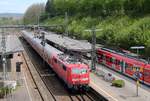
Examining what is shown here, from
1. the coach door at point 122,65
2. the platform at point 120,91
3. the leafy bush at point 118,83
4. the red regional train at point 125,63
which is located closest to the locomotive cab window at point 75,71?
the platform at point 120,91

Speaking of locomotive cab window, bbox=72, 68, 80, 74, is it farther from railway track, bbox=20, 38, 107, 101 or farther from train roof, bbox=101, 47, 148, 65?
train roof, bbox=101, 47, 148, 65

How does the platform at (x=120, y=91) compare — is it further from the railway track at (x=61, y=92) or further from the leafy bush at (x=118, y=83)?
the railway track at (x=61, y=92)

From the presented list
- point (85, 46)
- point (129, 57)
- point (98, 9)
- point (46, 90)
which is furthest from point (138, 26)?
point (98, 9)

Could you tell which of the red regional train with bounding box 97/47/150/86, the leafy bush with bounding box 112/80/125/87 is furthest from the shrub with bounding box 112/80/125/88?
the red regional train with bounding box 97/47/150/86

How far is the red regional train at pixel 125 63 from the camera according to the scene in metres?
39.6

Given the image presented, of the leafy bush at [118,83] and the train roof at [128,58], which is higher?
the train roof at [128,58]

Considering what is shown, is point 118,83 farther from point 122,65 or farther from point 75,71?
point 122,65

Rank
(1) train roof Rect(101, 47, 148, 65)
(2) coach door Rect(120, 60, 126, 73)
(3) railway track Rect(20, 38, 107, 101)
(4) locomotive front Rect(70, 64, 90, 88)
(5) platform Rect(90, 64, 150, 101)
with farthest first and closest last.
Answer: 1. (2) coach door Rect(120, 60, 126, 73)
2. (1) train roof Rect(101, 47, 148, 65)
3. (4) locomotive front Rect(70, 64, 90, 88)
4. (3) railway track Rect(20, 38, 107, 101)
5. (5) platform Rect(90, 64, 150, 101)

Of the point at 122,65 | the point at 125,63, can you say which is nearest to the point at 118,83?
the point at 125,63

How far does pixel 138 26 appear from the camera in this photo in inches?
2367

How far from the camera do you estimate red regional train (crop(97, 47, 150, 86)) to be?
130 feet

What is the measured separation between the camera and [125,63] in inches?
1777

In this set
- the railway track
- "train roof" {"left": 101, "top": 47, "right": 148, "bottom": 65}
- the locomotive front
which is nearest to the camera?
the railway track

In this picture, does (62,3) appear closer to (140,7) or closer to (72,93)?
(140,7)
